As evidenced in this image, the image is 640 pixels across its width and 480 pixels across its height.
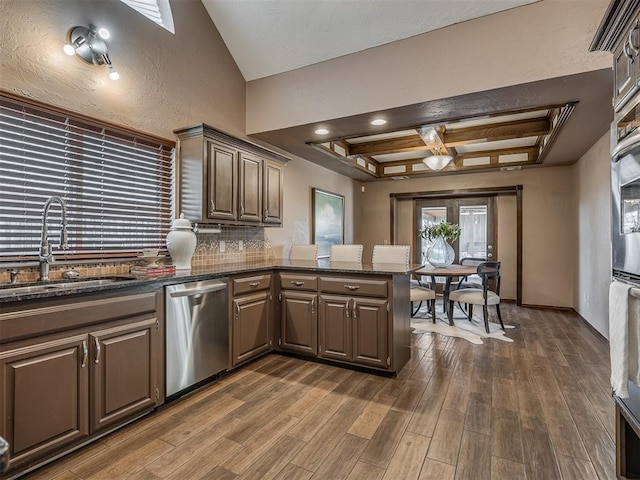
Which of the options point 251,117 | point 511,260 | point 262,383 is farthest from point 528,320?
point 251,117

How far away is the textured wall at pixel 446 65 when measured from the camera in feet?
8.36

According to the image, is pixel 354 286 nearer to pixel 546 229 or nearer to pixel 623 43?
pixel 623 43

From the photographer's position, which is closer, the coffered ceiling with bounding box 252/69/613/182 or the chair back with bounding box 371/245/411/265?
the coffered ceiling with bounding box 252/69/613/182

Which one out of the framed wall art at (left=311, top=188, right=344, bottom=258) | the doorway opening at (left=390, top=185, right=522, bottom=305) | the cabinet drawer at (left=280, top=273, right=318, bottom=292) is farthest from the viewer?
the doorway opening at (left=390, top=185, right=522, bottom=305)

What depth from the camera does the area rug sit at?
163 inches

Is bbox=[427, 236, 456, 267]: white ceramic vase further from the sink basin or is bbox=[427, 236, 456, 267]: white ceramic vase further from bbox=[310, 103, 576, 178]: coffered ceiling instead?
the sink basin

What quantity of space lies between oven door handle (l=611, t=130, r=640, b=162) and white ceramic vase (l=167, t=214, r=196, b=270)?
2869 millimetres

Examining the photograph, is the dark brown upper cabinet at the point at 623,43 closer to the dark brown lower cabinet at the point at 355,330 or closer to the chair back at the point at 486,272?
the dark brown lower cabinet at the point at 355,330

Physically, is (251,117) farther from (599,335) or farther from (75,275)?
(599,335)

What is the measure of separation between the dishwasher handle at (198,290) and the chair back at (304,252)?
63.7 inches

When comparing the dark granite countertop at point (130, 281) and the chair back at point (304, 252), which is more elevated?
the chair back at point (304, 252)

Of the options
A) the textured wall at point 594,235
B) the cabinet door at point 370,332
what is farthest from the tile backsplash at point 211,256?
the textured wall at point 594,235

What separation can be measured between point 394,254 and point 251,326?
5.69 feet

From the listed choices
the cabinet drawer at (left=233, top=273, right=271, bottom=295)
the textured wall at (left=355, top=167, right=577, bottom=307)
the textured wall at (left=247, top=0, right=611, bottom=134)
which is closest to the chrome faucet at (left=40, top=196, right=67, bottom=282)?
the cabinet drawer at (left=233, top=273, right=271, bottom=295)
